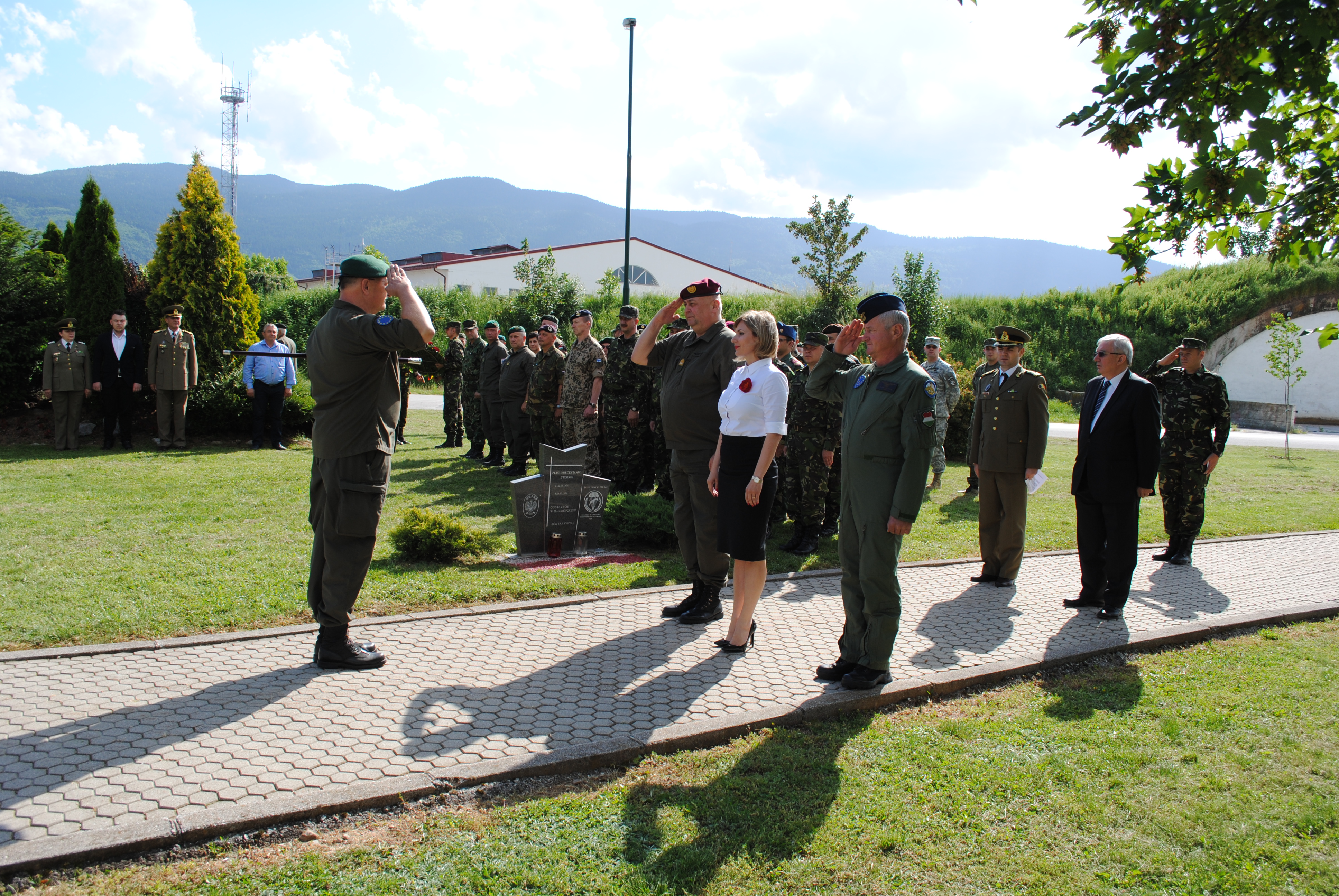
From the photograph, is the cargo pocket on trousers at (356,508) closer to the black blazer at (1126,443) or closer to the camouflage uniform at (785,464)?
the camouflage uniform at (785,464)

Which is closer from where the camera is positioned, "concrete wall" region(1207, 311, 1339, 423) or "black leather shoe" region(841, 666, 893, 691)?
"black leather shoe" region(841, 666, 893, 691)

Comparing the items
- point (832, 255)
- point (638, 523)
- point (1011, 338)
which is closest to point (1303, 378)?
point (832, 255)

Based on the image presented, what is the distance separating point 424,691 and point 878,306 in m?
3.14

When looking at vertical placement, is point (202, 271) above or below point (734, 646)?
above

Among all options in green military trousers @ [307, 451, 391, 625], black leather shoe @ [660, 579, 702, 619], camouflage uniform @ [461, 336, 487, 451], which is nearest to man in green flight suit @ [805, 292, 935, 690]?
black leather shoe @ [660, 579, 702, 619]

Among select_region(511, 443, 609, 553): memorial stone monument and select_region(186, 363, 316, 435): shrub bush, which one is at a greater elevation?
select_region(186, 363, 316, 435): shrub bush

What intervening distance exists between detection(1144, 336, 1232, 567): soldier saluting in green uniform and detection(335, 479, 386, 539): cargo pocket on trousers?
285 inches

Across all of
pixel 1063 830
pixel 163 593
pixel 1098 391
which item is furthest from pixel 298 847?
pixel 1098 391

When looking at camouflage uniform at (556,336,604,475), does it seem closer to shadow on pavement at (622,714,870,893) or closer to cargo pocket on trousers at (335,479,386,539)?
cargo pocket on trousers at (335,479,386,539)

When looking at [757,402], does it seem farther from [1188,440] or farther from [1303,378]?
[1303,378]

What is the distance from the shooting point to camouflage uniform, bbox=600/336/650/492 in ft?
A: 33.8

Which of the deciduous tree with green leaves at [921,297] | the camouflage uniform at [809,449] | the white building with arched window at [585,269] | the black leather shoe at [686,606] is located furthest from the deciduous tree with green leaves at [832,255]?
A: the black leather shoe at [686,606]

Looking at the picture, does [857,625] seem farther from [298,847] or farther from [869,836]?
[298,847]

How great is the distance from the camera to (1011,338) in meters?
7.91
